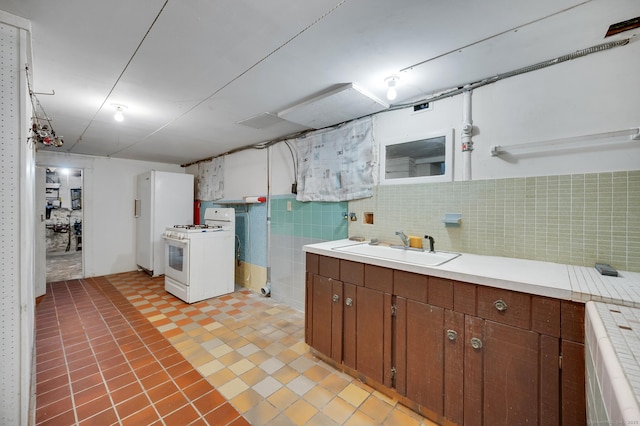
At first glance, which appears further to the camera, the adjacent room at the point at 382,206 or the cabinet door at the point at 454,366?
the cabinet door at the point at 454,366

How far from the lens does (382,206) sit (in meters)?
2.38

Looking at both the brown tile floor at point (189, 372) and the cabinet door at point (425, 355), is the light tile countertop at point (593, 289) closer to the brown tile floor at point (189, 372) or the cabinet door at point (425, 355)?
the cabinet door at point (425, 355)

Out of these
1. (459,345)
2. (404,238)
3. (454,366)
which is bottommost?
(454,366)

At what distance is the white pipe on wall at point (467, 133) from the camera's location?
74.0 inches

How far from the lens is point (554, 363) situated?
1.14 meters

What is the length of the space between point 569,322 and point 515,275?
269 mm

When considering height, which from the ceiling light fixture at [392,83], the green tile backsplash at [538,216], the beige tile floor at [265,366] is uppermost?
the ceiling light fixture at [392,83]

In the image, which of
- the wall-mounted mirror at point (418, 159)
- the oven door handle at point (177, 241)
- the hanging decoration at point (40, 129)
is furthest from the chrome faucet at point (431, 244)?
the oven door handle at point (177, 241)

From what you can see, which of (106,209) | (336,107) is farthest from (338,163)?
(106,209)

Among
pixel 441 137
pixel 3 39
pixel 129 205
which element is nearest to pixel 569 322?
pixel 441 137

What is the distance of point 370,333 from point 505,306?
0.87m

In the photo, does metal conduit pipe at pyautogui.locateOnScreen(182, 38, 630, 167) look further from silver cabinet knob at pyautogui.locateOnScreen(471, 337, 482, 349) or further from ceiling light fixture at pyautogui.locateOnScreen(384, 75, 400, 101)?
silver cabinet knob at pyautogui.locateOnScreen(471, 337, 482, 349)

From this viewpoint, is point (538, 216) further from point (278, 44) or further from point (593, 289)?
point (278, 44)

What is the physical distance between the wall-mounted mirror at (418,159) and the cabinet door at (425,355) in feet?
3.55
